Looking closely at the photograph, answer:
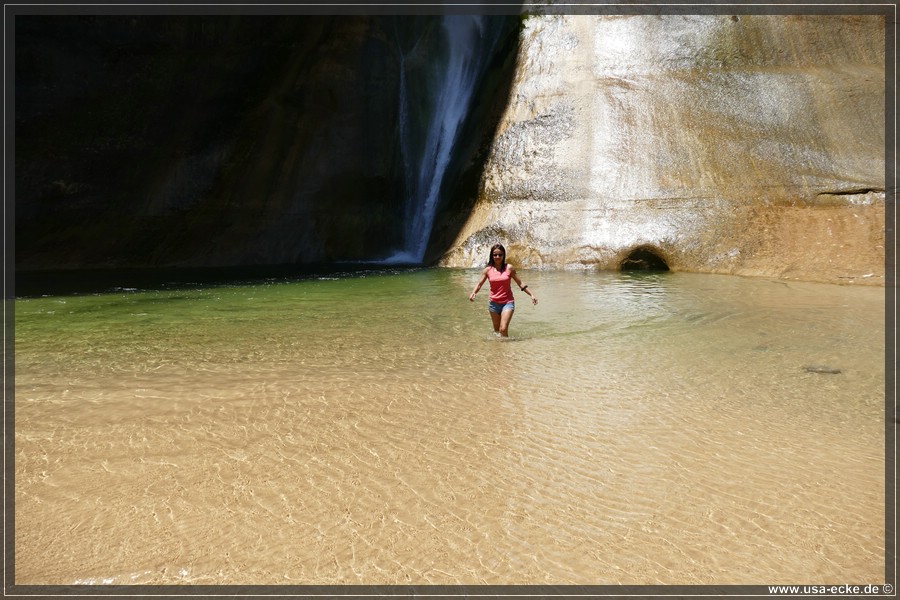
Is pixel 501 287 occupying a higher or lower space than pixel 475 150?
lower

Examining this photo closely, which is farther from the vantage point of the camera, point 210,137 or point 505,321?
point 210,137

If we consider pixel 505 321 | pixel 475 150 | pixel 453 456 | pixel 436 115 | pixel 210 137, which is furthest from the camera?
pixel 436 115

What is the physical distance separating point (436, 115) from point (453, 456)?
720 inches

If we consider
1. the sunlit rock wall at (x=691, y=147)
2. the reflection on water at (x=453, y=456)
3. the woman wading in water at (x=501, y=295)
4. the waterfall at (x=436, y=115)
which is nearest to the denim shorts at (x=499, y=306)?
the woman wading in water at (x=501, y=295)

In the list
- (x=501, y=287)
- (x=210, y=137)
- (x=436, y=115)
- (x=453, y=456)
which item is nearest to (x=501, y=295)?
(x=501, y=287)

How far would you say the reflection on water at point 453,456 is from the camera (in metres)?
2.73

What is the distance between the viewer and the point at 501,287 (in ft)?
23.6

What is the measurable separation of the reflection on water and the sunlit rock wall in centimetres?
640

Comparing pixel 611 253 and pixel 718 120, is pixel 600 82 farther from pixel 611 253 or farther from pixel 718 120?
pixel 611 253

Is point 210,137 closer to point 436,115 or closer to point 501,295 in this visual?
point 436,115

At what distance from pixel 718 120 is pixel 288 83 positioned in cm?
1176

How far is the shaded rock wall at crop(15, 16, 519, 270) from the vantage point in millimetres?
18906

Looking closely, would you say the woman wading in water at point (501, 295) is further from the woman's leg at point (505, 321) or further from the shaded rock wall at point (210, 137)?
the shaded rock wall at point (210, 137)

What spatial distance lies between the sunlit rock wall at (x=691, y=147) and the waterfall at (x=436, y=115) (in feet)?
10.5
